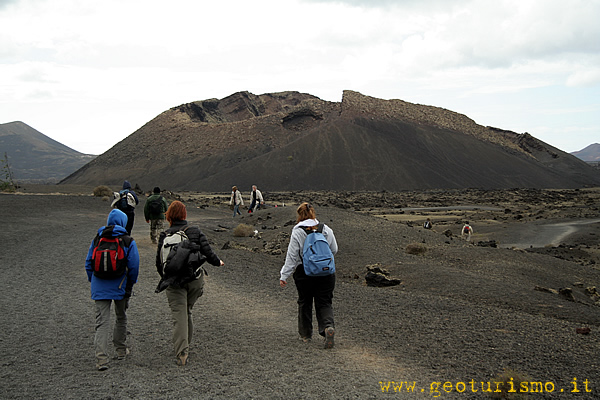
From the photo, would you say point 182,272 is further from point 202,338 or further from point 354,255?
point 354,255

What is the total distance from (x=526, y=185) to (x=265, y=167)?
41.7 meters

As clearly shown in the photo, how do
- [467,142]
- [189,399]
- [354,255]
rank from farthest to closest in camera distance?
[467,142] → [354,255] → [189,399]

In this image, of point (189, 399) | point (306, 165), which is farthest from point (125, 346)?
point (306, 165)

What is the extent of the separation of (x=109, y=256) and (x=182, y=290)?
2.67ft

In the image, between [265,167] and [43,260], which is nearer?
[43,260]

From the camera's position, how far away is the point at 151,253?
13.8m

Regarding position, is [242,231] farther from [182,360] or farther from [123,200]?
[182,360]

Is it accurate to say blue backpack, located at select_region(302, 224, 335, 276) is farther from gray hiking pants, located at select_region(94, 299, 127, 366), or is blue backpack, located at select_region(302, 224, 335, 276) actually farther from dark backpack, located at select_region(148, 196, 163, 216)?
dark backpack, located at select_region(148, 196, 163, 216)

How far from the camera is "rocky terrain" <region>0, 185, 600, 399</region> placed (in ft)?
16.9

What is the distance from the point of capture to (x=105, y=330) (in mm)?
5668

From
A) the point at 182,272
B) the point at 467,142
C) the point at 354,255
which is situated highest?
the point at 467,142

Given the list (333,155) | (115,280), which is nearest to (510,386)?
(115,280)

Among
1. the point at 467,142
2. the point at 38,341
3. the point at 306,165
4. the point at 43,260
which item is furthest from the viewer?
the point at 467,142

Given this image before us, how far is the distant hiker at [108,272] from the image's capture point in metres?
5.58
